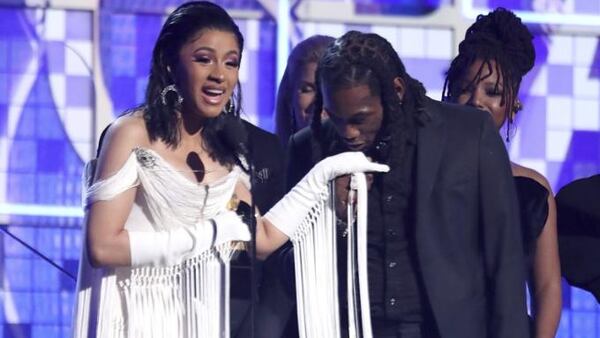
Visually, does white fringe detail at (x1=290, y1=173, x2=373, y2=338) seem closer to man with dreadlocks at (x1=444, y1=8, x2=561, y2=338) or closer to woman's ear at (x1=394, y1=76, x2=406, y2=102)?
woman's ear at (x1=394, y1=76, x2=406, y2=102)

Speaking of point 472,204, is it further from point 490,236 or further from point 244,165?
point 244,165

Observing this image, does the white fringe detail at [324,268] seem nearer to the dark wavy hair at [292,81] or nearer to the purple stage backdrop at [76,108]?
the dark wavy hair at [292,81]

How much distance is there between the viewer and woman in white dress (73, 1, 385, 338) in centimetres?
309

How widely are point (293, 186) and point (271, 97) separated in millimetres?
1398

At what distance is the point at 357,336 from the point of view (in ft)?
10.2

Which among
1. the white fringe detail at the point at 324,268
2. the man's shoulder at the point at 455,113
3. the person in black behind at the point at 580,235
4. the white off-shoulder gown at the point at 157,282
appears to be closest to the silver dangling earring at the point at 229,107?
the white off-shoulder gown at the point at 157,282

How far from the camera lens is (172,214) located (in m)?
3.16

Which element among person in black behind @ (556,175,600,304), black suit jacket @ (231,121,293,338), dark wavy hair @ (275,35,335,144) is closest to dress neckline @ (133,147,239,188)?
black suit jacket @ (231,121,293,338)

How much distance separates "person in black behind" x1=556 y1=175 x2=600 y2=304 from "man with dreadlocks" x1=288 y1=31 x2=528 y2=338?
0.57m

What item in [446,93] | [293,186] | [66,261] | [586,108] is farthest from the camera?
[586,108]

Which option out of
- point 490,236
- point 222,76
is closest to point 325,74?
point 222,76

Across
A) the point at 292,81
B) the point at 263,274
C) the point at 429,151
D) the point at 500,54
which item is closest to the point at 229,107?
the point at 263,274

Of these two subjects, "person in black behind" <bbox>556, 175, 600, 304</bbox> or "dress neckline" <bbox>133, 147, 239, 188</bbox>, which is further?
"person in black behind" <bbox>556, 175, 600, 304</bbox>

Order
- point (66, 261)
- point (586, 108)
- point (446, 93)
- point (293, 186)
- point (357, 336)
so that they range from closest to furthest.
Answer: point (357, 336) → point (293, 186) → point (446, 93) → point (66, 261) → point (586, 108)
